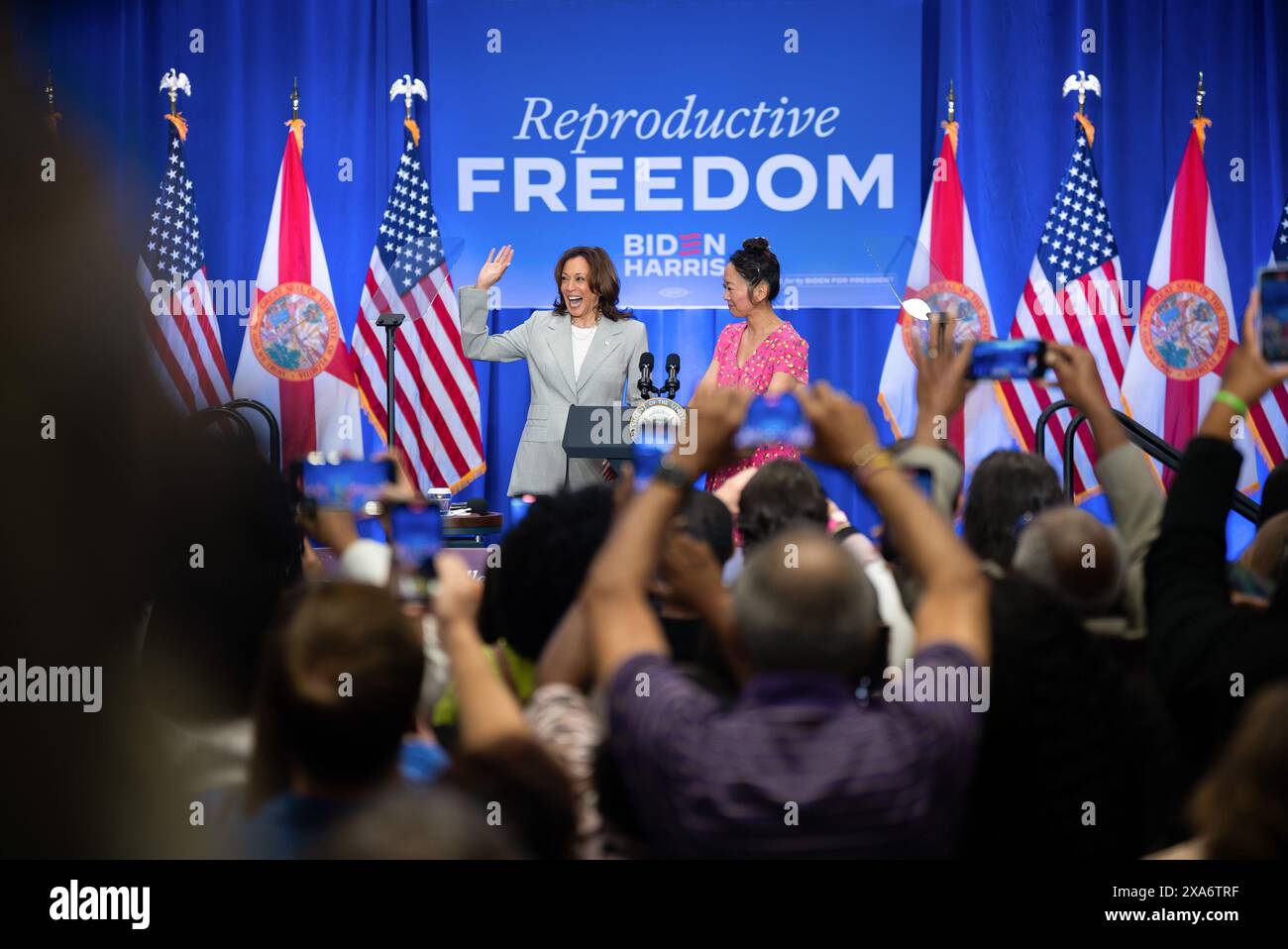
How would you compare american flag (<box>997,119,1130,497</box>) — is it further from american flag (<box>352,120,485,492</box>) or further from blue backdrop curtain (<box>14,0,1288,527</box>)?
american flag (<box>352,120,485,492</box>)

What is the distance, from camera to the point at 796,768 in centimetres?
134

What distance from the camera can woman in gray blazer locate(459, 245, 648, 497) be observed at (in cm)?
591

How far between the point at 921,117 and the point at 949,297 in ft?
3.43

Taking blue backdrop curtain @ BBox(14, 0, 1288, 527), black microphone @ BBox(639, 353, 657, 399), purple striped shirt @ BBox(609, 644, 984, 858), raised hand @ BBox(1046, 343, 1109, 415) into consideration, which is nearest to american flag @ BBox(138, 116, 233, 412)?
blue backdrop curtain @ BBox(14, 0, 1288, 527)

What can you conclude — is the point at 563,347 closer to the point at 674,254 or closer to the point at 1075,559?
the point at 674,254

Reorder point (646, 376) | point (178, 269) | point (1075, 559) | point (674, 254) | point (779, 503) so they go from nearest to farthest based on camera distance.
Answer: point (1075, 559) → point (779, 503) → point (646, 376) → point (178, 269) → point (674, 254)

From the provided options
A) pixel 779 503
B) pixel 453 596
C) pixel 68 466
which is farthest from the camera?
pixel 779 503

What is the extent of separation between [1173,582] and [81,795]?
1321 millimetres

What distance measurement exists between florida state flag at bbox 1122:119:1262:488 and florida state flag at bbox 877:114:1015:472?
703mm

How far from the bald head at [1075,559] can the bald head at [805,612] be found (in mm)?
577

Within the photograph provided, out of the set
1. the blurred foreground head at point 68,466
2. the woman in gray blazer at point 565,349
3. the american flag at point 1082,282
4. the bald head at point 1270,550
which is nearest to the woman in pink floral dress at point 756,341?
the woman in gray blazer at point 565,349

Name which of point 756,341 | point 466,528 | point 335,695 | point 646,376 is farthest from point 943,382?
point 646,376

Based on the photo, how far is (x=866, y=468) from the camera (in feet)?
5.22

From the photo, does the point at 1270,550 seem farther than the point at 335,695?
Yes
